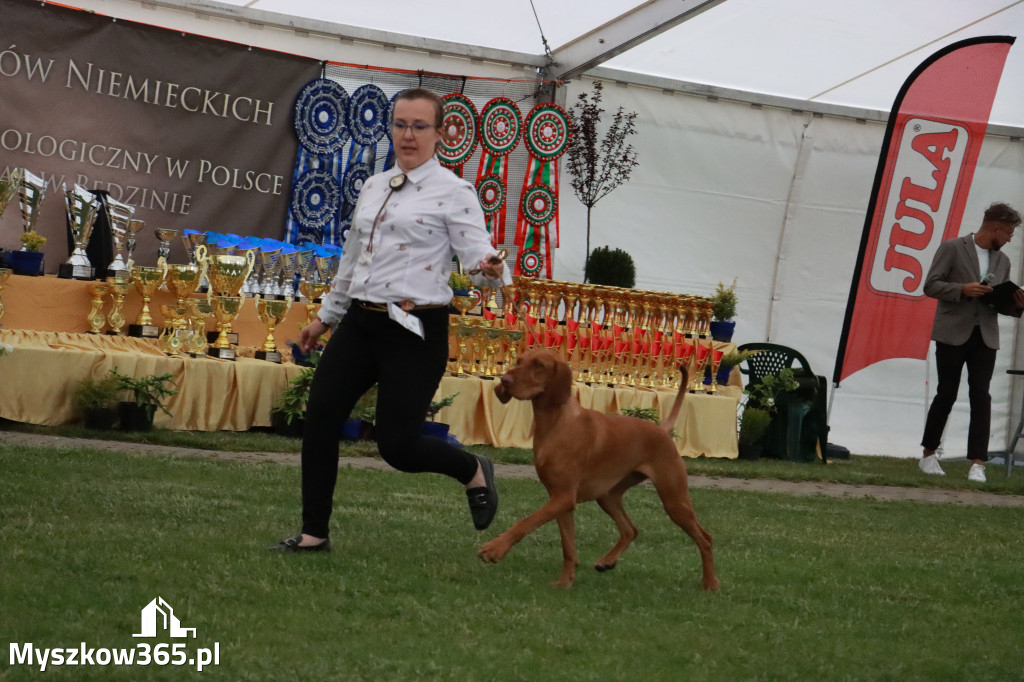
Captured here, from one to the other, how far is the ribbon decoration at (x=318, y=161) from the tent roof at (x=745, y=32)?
65cm

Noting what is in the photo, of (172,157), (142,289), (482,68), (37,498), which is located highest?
(482,68)

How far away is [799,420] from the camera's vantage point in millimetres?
10656

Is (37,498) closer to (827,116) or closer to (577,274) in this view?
(577,274)

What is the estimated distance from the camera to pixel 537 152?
1145cm

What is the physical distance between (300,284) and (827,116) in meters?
6.12

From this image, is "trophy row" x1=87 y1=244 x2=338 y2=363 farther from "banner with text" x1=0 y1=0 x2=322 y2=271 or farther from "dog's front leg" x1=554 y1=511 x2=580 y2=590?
"dog's front leg" x1=554 y1=511 x2=580 y2=590

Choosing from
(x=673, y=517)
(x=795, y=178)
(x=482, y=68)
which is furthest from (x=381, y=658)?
(x=795, y=178)

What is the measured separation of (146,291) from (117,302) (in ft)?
0.74

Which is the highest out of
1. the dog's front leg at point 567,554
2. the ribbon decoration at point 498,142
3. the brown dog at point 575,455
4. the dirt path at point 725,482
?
the ribbon decoration at point 498,142

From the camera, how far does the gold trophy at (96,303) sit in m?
8.55

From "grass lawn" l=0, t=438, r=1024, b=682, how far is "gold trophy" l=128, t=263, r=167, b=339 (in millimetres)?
2401

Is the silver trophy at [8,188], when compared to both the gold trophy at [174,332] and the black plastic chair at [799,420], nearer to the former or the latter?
the gold trophy at [174,332]

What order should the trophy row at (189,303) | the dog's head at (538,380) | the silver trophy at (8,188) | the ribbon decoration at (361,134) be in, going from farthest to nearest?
1. the ribbon decoration at (361,134)
2. the trophy row at (189,303)
3. the silver trophy at (8,188)
4. the dog's head at (538,380)

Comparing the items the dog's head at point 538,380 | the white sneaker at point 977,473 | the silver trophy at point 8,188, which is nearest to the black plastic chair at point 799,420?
the white sneaker at point 977,473
